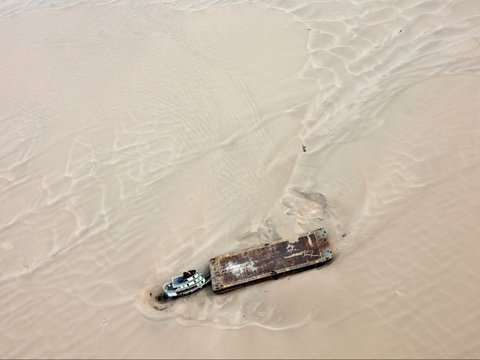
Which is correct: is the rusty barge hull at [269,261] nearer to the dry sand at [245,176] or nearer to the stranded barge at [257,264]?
the stranded barge at [257,264]

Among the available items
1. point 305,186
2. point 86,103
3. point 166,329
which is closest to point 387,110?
point 305,186

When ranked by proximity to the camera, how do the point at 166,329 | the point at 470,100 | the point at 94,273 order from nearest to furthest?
1. the point at 166,329
2. the point at 94,273
3. the point at 470,100

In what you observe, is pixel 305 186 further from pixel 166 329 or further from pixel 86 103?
pixel 86 103

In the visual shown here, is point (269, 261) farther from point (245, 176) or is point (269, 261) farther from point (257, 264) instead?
point (245, 176)

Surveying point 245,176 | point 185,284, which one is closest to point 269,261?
point 185,284

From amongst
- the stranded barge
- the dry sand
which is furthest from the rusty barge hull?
the dry sand

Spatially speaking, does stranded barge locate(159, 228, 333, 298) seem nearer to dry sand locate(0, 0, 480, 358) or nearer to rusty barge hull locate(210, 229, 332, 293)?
rusty barge hull locate(210, 229, 332, 293)

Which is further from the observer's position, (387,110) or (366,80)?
(366,80)
